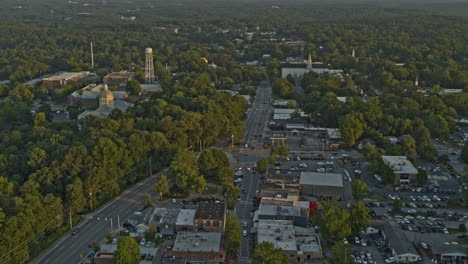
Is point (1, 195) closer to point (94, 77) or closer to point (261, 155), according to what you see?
point (261, 155)

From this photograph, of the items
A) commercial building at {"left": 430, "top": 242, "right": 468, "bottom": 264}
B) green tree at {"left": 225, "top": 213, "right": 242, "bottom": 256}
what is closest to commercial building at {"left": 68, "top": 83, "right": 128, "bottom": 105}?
green tree at {"left": 225, "top": 213, "right": 242, "bottom": 256}

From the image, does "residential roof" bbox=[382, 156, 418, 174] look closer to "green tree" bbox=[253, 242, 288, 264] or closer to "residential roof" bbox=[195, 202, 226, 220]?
"residential roof" bbox=[195, 202, 226, 220]

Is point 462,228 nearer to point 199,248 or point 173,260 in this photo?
point 199,248

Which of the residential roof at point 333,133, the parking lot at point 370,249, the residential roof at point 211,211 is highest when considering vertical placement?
the residential roof at point 333,133

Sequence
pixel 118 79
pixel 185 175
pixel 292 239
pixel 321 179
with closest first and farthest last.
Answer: pixel 292 239 → pixel 185 175 → pixel 321 179 → pixel 118 79

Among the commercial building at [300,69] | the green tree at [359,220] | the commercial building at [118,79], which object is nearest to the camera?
the green tree at [359,220]

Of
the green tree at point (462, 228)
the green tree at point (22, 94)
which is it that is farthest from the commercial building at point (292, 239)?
the green tree at point (22, 94)

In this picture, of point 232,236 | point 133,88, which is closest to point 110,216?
point 232,236

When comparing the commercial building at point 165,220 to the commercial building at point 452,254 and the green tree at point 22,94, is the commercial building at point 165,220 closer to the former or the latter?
the commercial building at point 452,254
